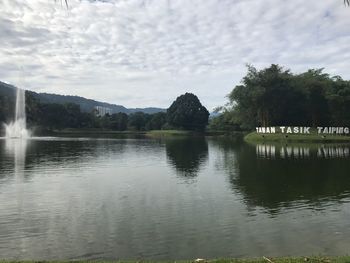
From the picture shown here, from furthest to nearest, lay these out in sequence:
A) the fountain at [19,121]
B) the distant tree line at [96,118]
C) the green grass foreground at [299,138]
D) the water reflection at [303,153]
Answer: the distant tree line at [96,118]
the fountain at [19,121]
the green grass foreground at [299,138]
the water reflection at [303,153]

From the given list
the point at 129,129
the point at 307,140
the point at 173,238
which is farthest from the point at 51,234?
the point at 129,129

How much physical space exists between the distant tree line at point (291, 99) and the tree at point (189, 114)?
54686mm

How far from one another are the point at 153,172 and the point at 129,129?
148813mm

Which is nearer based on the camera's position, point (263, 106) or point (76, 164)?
point (76, 164)

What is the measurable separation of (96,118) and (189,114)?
4751 centimetres

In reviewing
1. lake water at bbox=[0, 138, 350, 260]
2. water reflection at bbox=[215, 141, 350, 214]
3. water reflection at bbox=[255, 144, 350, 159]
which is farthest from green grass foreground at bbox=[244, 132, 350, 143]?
lake water at bbox=[0, 138, 350, 260]

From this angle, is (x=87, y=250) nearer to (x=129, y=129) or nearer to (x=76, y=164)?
(x=76, y=164)

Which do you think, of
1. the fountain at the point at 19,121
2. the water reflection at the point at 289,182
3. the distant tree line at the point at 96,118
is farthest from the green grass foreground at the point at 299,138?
the fountain at the point at 19,121

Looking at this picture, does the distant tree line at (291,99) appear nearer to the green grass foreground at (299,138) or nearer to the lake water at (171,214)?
the green grass foreground at (299,138)

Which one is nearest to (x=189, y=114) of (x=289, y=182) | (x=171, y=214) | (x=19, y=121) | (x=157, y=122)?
(x=157, y=122)

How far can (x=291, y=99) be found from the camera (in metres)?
96.4

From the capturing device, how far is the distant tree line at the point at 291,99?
94.2 m

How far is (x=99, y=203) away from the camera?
2209 cm

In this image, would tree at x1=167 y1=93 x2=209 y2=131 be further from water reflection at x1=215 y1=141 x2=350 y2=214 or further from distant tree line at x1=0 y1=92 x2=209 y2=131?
water reflection at x1=215 y1=141 x2=350 y2=214
